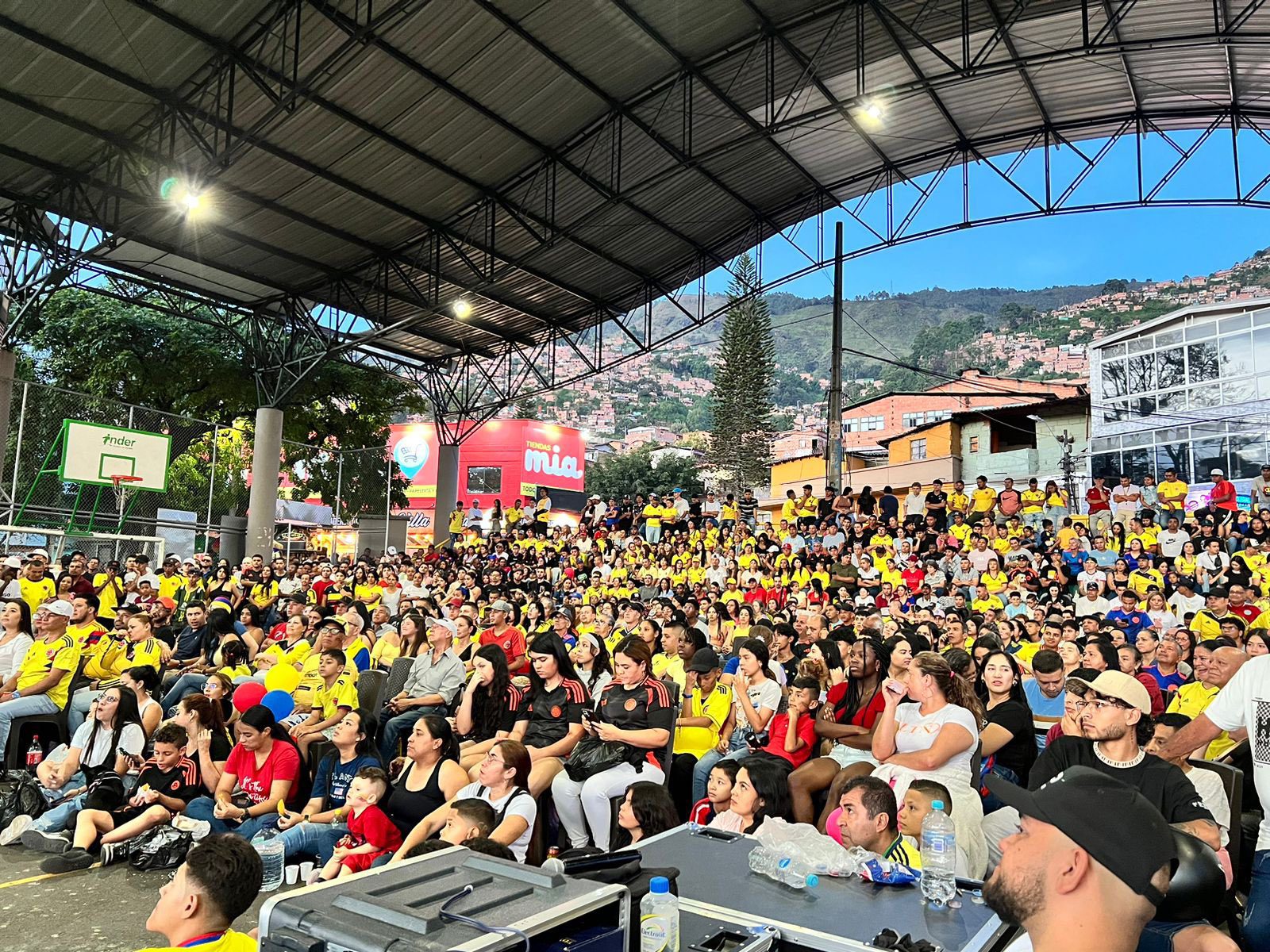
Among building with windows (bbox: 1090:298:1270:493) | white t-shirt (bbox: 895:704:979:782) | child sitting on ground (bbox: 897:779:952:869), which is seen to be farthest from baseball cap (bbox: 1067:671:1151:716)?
building with windows (bbox: 1090:298:1270:493)

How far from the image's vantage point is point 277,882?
4.78 m

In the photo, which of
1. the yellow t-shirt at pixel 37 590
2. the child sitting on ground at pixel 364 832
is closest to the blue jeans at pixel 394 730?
the child sitting on ground at pixel 364 832

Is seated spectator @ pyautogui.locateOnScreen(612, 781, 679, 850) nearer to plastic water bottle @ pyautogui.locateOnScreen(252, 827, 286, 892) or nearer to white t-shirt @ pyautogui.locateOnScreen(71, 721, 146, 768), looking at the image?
plastic water bottle @ pyautogui.locateOnScreen(252, 827, 286, 892)

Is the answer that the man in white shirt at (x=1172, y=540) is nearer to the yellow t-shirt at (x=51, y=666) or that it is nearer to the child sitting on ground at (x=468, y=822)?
the child sitting on ground at (x=468, y=822)

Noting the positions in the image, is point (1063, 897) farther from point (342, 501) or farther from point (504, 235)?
point (342, 501)

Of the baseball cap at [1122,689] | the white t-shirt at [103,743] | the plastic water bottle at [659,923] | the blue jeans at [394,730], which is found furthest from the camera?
the blue jeans at [394,730]

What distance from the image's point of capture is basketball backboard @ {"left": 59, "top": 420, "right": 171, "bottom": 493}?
48.9 ft

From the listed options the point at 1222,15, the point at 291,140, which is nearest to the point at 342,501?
the point at 291,140

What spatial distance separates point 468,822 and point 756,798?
126 cm

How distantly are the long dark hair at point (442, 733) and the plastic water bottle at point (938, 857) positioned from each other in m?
2.59

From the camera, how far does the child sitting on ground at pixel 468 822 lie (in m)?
3.84

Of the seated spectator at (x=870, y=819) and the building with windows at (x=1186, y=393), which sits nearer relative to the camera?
the seated spectator at (x=870, y=819)

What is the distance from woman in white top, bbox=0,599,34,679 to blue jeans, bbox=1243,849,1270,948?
26.8 ft

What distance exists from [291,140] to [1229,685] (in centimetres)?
1416
